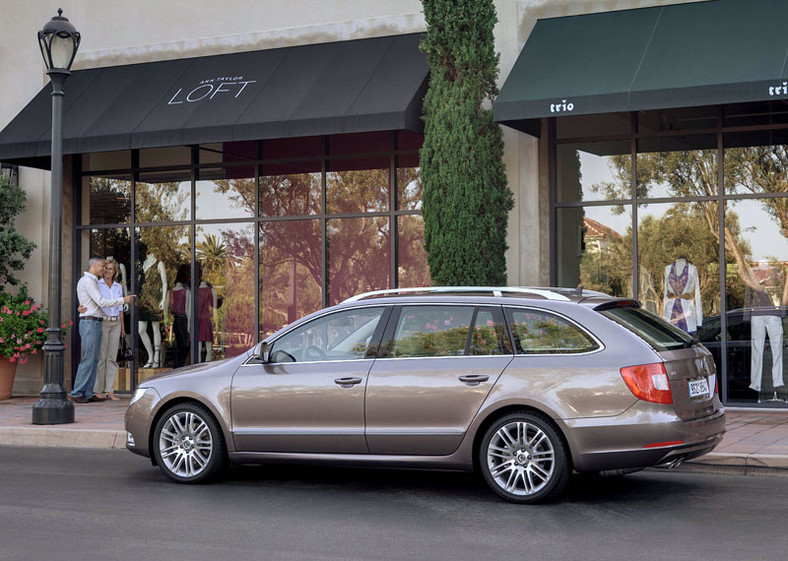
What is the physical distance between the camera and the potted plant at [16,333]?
15.7m

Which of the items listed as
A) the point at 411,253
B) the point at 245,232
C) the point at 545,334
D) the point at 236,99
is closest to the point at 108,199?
the point at 245,232

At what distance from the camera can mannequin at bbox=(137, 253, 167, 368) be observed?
16812mm

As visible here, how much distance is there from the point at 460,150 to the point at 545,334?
5.74m

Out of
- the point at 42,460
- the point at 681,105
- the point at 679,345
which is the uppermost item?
the point at 681,105

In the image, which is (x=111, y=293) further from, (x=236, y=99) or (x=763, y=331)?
(x=763, y=331)

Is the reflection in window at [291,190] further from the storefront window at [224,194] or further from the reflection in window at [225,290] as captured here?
the reflection in window at [225,290]

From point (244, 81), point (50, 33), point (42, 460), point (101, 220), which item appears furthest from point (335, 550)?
point (101, 220)


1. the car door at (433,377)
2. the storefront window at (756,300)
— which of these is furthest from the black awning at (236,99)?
the car door at (433,377)

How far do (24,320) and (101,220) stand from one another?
2258 mm

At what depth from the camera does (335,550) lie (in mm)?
6422

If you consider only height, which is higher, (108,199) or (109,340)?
(108,199)

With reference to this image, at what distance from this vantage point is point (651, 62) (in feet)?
41.1

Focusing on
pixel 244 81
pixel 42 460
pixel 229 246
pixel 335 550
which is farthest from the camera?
pixel 229 246

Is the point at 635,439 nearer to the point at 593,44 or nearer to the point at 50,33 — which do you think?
the point at 593,44
